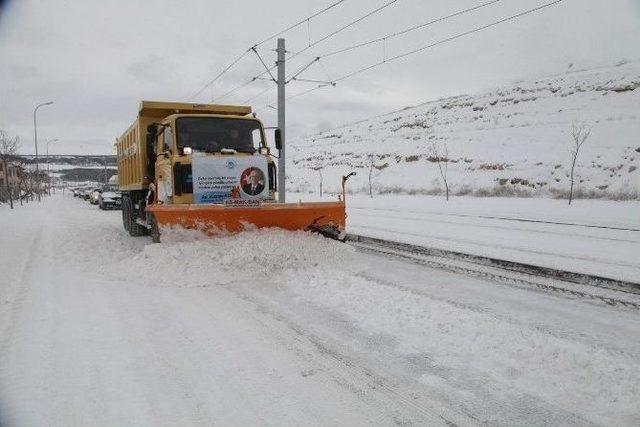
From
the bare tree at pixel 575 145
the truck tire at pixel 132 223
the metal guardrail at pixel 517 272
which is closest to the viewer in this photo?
the metal guardrail at pixel 517 272

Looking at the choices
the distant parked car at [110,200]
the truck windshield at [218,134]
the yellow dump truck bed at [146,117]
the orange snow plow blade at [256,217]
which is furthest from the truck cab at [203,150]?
the distant parked car at [110,200]

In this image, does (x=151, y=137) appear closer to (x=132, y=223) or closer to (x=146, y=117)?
(x=146, y=117)

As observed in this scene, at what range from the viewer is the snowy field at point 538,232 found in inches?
321

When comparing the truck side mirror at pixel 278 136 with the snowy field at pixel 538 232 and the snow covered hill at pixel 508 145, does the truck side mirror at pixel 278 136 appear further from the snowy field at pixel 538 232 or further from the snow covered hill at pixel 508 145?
the snow covered hill at pixel 508 145

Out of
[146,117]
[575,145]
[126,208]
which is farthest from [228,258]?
[575,145]

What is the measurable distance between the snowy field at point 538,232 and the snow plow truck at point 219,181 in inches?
134

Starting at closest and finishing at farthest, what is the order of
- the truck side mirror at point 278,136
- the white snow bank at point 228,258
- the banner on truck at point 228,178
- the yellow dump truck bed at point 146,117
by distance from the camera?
the white snow bank at point 228,258, the banner on truck at point 228,178, the truck side mirror at point 278,136, the yellow dump truck bed at point 146,117

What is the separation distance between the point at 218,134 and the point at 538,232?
8.45 m

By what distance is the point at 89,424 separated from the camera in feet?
9.18

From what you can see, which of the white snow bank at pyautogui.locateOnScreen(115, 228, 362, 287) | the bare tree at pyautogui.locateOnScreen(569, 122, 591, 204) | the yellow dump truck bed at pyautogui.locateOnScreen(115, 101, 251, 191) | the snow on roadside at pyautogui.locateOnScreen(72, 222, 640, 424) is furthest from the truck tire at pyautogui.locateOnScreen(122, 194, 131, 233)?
the bare tree at pyautogui.locateOnScreen(569, 122, 591, 204)

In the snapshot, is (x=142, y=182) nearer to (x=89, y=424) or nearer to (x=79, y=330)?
(x=79, y=330)

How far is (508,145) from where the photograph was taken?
39156 mm

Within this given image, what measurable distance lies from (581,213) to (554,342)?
1438cm

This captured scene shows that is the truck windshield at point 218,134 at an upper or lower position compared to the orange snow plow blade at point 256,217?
upper
